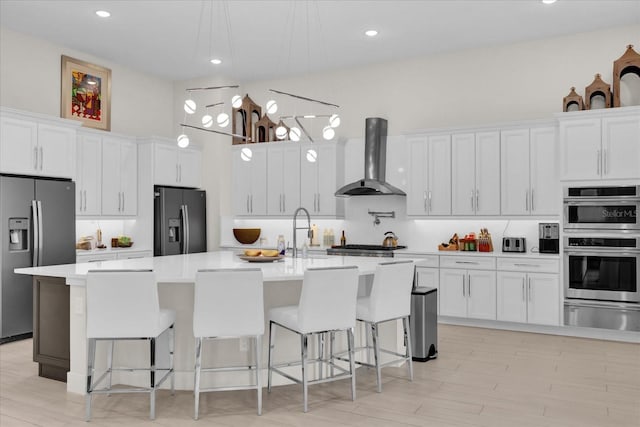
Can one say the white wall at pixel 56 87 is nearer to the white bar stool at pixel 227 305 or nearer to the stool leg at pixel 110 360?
the stool leg at pixel 110 360

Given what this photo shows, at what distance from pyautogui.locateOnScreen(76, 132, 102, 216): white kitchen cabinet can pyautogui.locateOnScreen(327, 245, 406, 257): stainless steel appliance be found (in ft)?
9.93

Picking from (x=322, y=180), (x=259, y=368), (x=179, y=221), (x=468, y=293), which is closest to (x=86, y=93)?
(x=179, y=221)

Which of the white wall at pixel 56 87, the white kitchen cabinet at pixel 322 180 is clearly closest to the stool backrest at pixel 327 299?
the white kitchen cabinet at pixel 322 180

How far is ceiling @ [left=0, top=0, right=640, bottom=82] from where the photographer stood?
545 cm

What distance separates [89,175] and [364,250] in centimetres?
354

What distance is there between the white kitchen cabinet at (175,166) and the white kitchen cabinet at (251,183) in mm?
577

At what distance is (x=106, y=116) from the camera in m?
7.21

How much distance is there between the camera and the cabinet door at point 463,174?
6445mm

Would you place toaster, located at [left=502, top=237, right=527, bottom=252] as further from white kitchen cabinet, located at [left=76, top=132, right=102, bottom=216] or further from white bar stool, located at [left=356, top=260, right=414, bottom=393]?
white kitchen cabinet, located at [left=76, top=132, right=102, bottom=216]

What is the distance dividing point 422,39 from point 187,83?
12.1 ft

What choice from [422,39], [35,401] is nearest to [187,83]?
[422,39]

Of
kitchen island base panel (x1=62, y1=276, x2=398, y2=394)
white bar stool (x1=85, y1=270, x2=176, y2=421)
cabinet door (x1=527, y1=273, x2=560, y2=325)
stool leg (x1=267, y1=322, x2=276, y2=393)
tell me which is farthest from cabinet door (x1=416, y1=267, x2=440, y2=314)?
white bar stool (x1=85, y1=270, x2=176, y2=421)

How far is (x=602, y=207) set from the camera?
5594mm

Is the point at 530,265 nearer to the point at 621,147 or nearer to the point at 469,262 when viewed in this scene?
the point at 469,262
